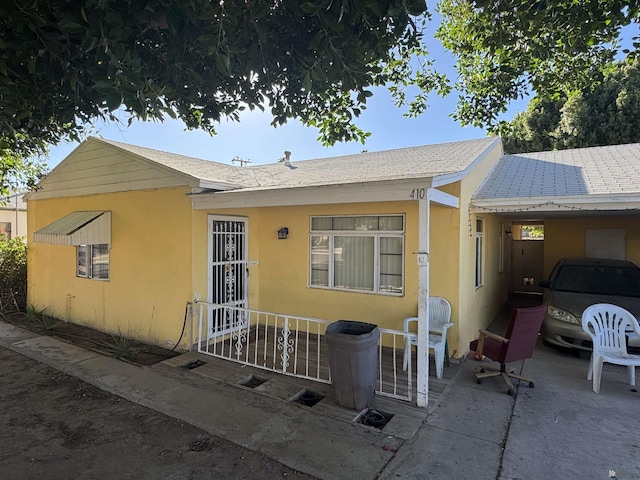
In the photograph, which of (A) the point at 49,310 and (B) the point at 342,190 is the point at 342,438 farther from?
(A) the point at 49,310

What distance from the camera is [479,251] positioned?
8.11 metres

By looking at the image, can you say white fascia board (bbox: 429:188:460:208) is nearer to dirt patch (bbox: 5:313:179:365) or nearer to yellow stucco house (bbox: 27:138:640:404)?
yellow stucco house (bbox: 27:138:640:404)

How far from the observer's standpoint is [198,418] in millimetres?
4582

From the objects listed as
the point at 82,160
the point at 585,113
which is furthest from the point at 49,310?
the point at 585,113

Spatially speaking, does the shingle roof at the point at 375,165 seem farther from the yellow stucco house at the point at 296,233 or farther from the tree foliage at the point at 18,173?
the tree foliage at the point at 18,173

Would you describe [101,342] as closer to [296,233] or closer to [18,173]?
[296,233]

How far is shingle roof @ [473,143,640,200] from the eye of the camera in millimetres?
6570

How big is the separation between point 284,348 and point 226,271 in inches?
117

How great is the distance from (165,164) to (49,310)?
20.4 feet

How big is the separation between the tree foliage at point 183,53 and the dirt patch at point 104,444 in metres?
3.49

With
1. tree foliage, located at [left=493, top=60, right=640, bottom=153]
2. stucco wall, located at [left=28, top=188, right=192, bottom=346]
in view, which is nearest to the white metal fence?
stucco wall, located at [left=28, top=188, right=192, bottom=346]

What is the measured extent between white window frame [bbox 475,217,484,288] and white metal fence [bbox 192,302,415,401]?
8.25 ft

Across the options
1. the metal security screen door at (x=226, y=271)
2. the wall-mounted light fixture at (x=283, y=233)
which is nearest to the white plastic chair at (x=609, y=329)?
the wall-mounted light fixture at (x=283, y=233)

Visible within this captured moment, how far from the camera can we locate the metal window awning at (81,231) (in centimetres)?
788
